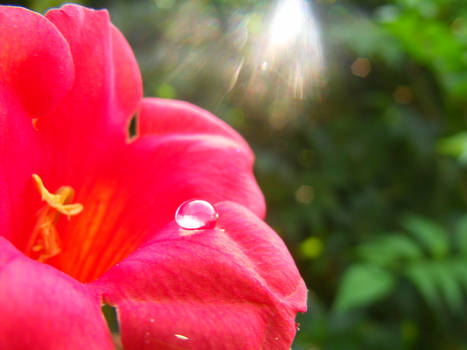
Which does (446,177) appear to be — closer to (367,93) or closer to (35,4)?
(367,93)

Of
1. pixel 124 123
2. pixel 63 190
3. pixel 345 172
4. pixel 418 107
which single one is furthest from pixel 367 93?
pixel 63 190

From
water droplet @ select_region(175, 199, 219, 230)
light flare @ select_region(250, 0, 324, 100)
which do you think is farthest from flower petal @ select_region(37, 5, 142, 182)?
light flare @ select_region(250, 0, 324, 100)

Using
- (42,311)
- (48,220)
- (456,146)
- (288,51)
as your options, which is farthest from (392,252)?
(42,311)

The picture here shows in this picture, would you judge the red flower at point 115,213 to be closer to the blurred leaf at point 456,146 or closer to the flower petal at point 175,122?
the flower petal at point 175,122

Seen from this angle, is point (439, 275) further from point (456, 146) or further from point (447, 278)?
point (456, 146)

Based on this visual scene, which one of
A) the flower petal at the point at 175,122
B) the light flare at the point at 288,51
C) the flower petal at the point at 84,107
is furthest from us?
the light flare at the point at 288,51

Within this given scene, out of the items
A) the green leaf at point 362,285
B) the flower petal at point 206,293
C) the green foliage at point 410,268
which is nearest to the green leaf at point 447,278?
the green foliage at point 410,268
